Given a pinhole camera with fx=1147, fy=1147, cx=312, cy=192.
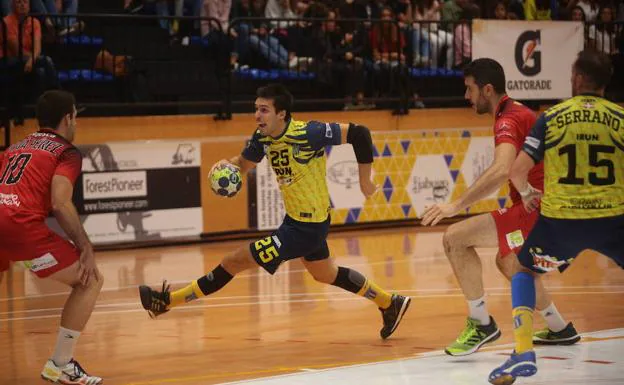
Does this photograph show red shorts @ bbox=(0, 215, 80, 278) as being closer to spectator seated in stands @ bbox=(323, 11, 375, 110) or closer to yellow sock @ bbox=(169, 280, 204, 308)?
yellow sock @ bbox=(169, 280, 204, 308)

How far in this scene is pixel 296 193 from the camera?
31.0ft

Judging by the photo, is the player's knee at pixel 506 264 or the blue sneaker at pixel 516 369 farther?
the player's knee at pixel 506 264

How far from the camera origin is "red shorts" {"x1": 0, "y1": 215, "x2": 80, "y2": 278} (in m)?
7.74

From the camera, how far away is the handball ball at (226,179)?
9.71 m

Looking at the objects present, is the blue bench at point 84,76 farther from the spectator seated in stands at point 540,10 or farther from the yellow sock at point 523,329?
the yellow sock at point 523,329

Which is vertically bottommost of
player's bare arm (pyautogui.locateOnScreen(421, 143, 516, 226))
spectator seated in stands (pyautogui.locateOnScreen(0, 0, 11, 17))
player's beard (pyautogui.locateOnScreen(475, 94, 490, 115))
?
player's bare arm (pyautogui.locateOnScreen(421, 143, 516, 226))

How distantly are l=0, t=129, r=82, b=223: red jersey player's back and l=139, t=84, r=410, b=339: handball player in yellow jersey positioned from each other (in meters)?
1.95

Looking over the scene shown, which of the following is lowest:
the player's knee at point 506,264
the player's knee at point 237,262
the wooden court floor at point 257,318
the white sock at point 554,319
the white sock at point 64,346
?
the wooden court floor at point 257,318

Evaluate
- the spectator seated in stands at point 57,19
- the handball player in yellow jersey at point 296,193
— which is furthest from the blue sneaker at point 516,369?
the spectator seated in stands at point 57,19

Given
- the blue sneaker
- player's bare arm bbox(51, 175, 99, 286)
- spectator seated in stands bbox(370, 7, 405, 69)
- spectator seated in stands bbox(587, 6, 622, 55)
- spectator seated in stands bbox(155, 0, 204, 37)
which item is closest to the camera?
the blue sneaker

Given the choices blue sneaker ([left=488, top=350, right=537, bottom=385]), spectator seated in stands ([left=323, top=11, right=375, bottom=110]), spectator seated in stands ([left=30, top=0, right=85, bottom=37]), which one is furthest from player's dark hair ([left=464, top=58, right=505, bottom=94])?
spectator seated in stands ([left=323, top=11, right=375, bottom=110])

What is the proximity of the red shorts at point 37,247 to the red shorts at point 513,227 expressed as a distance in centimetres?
312

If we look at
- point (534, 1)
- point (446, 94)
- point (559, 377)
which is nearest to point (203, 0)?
point (446, 94)

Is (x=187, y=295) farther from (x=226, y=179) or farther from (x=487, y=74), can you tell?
(x=487, y=74)
